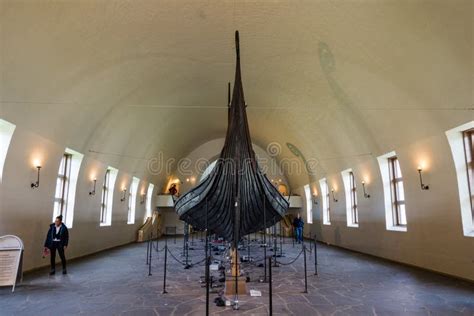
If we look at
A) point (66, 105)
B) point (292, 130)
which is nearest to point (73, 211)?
point (66, 105)

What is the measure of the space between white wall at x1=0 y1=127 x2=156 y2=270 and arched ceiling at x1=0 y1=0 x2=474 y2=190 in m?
0.48

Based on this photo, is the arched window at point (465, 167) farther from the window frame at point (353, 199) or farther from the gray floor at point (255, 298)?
the window frame at point (353, 199)

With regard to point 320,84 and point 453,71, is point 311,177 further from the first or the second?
point 453,71

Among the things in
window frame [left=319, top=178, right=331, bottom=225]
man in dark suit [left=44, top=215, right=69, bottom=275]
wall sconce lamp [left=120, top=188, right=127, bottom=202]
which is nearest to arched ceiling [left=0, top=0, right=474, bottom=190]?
man in dark suit [left=44, top=215, right=69, bottom=275]

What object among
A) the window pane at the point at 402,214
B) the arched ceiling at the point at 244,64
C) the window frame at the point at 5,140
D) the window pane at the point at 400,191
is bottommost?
the window pane at the point at 402,214

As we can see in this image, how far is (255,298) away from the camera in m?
5.89

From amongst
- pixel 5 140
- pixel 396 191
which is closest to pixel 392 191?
pixel 396 191

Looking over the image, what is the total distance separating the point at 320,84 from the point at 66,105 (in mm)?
7177

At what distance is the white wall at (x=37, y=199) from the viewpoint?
722 centimetres

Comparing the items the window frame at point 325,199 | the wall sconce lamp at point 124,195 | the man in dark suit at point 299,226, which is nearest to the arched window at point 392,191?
the window frame at point 325,199

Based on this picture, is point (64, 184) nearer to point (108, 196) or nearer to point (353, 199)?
point (108, 196)

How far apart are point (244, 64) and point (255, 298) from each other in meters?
7.11

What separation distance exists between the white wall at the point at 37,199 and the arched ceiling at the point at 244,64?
1.57ft

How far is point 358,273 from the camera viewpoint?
8250 mm
